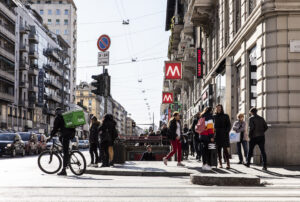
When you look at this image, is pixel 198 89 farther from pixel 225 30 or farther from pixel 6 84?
pixel 6 84

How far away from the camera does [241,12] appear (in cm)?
1994

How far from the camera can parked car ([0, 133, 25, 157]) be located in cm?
2892

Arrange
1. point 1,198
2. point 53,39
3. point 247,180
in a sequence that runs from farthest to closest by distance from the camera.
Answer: point 53,39 < point 247,180 < point 1,198

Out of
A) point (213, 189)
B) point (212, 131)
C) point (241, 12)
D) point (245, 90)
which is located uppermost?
point (241, 12)

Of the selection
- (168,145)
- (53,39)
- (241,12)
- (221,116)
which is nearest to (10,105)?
(53,39)

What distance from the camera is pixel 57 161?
44.0 ft

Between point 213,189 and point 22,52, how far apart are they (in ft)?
230

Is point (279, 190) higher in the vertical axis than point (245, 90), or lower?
lower

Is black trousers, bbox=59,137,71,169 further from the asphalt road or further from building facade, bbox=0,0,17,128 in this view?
building facade, bbox=0,0,17,128

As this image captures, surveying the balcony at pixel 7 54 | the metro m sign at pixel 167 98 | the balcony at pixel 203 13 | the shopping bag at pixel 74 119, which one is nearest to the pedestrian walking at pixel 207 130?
the shopping bag at pixel 74 119

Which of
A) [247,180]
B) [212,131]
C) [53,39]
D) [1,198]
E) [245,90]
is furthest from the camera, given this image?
[53,39]

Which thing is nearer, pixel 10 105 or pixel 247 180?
pixel 247 180

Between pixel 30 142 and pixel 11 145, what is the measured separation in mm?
4739

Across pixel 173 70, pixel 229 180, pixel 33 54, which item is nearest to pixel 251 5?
pixel 229 180
